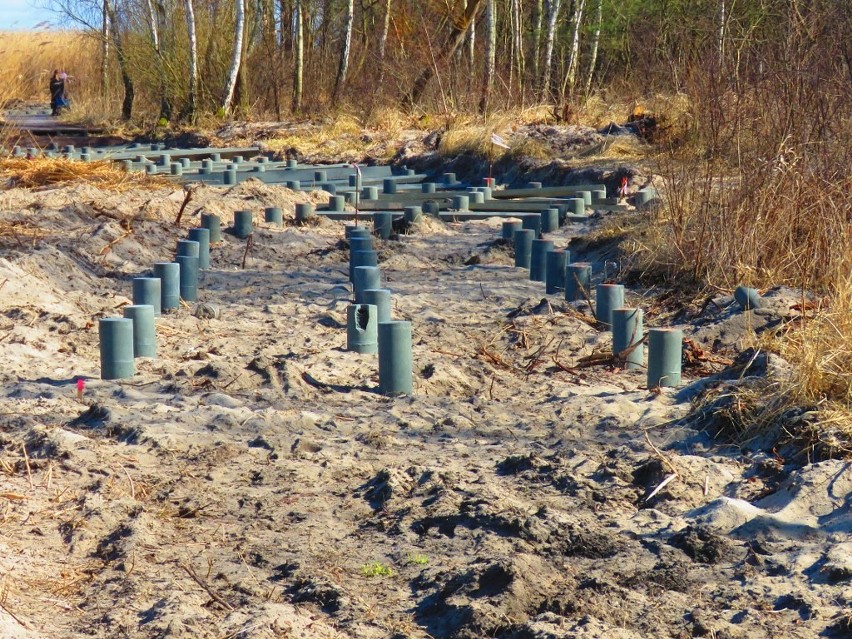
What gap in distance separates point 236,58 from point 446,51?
3.99m

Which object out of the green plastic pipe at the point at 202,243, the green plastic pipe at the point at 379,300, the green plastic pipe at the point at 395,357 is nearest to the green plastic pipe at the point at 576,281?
the green plastic pipe at the point at 379,300

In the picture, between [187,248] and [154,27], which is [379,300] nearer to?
[187,248]

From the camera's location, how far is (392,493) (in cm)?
382

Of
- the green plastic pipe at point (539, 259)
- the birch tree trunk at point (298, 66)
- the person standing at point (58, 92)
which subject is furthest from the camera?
the person standing at point (58, 92)

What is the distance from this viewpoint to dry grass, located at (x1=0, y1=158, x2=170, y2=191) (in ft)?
34.1

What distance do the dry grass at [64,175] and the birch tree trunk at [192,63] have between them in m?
10.1

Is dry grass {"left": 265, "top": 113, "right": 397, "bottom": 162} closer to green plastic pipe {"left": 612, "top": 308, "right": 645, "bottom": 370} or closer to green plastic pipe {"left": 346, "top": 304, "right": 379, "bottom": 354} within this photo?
green plastic pipe {"left": 346, "top": 304, "right": 379, "bottom": 354}

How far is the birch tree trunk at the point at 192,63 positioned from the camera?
20.8 meters

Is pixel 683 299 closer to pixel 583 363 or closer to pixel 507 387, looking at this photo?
pixel 583 363

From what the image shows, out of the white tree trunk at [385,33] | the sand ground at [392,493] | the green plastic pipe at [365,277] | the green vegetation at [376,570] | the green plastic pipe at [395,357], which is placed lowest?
the green vegetation at [376,570]

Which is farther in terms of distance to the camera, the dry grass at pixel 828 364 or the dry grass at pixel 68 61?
the dry grass at pixel 68 61

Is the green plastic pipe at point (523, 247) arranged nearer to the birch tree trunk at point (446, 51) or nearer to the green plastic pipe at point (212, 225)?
the green plastic pipe at point (212, 225)

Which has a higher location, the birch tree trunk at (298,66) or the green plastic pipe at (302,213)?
the birch tree trunk at (298,66)

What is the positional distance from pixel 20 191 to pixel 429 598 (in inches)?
295
